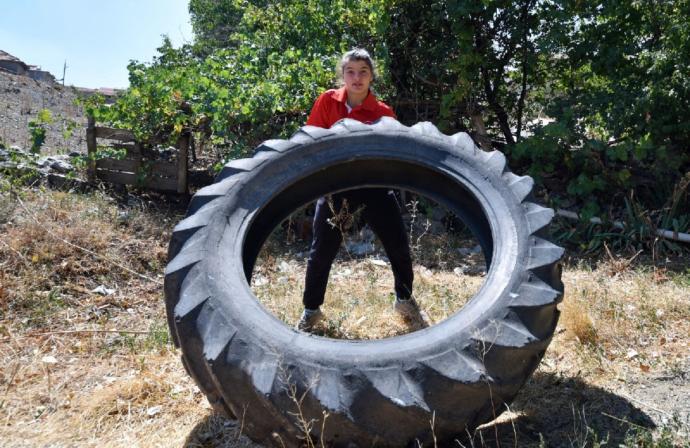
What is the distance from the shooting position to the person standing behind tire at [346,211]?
393 centimetres

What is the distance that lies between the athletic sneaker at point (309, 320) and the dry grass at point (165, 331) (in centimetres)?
16

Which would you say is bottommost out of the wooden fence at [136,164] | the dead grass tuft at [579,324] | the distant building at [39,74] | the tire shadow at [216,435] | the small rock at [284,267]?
the tire shadow at [216,435]

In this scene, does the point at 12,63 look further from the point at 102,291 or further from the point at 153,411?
the point at 153,411

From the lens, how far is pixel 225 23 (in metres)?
19.8

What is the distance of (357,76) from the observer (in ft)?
12.5

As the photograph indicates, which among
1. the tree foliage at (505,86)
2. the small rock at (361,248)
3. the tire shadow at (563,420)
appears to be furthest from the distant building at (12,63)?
the tire shadow at (563,420)

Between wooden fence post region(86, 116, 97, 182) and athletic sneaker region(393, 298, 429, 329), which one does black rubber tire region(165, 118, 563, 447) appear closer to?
athletic sneaker region(393, 298, 429, 329)

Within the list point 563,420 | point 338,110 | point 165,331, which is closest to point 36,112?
point 165,331

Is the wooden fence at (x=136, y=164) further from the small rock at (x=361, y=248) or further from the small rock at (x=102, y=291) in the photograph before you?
the small rock at (x=102, y=291)

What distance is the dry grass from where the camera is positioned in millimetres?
3000

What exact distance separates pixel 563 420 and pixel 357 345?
115 cm

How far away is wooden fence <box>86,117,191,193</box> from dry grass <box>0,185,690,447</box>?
89 cm

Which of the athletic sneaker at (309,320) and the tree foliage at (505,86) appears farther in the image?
the tree foliage at (505,86)

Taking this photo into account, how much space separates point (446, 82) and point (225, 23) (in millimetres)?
14581
